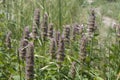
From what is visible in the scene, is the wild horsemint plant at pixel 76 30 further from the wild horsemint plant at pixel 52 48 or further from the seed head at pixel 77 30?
the wild horsemint plant at pixel 52 48

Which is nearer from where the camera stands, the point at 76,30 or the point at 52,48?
the point at 52,48

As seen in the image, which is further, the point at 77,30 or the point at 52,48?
the point at 77,30

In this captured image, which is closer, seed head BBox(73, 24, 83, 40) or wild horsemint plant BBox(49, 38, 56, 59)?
wild horsemint plant BBox(49, 38, 56, 59)

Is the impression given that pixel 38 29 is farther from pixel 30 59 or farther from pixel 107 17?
pixel 107 17

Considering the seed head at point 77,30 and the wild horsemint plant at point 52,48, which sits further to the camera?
the seed head at point 77,30

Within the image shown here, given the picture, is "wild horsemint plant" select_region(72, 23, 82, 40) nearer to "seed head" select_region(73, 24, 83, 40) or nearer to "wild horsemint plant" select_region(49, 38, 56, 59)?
"seed head" select_region(73, 24, 83, 40)

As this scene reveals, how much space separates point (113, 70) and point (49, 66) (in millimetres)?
435

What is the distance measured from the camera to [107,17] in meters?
6.36

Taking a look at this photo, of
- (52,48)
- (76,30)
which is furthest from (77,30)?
(52,48)

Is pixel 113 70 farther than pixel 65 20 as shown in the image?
No

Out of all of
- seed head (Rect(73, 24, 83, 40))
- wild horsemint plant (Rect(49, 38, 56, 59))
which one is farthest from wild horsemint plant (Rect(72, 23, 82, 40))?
wild horsemint plant (Rect(49, 38, 56, 59))

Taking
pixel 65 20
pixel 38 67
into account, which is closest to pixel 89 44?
pixel 38 67

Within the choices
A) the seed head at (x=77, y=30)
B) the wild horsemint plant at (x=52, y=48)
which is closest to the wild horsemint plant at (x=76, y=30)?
the seed head at (x=77, y=30)

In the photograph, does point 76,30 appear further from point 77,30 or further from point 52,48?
point 52,48
